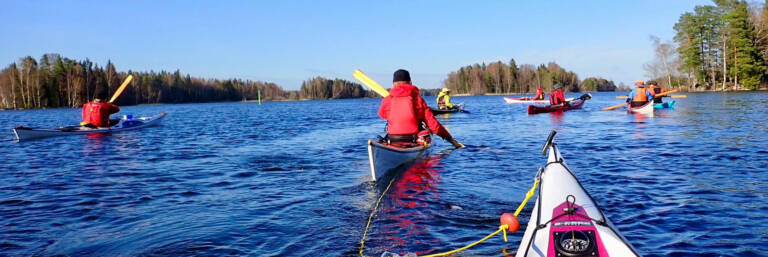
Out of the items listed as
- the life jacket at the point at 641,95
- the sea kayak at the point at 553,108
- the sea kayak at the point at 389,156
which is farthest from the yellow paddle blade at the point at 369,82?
the life jacket at the point at 641,95

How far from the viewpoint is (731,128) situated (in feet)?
61.4

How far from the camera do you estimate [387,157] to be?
10.1m

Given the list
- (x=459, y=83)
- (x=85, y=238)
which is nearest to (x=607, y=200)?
(x=85, y=238)

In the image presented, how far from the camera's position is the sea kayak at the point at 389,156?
9.41m

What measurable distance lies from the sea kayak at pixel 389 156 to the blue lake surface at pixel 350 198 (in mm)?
327

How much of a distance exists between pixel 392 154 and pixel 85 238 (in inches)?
224

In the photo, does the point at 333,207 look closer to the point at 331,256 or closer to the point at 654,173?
the point at 331,256

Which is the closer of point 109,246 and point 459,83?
point 109,246

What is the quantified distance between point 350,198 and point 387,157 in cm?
168

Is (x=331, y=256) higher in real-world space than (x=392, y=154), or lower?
lower

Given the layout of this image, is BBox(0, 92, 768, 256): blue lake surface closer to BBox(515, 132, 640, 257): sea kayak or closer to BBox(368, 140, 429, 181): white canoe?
BBox(368, 140, 429, 181): white canoe

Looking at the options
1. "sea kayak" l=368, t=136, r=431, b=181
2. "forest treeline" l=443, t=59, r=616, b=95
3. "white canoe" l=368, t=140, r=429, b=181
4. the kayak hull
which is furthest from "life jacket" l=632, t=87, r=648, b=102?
"forest treeline" l=443, t=59, r=616, b=95

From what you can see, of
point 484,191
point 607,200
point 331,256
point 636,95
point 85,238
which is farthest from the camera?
point 636,95

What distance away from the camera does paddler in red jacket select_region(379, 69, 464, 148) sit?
417 inches
